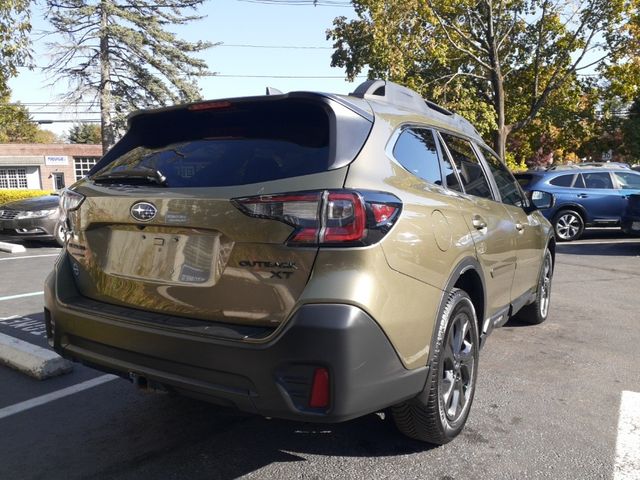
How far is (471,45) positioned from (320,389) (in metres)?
17.5

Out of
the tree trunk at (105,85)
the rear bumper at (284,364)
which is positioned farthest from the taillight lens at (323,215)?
the tree trunk at (105,85)

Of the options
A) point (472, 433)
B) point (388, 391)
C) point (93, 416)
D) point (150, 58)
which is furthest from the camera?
point (150, 58)

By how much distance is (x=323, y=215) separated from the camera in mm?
2287

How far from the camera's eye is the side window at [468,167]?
11.9 feet

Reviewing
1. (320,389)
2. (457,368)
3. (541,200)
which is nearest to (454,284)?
(457,368)

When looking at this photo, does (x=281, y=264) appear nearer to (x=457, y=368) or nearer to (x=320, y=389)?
(x=320, y=389)

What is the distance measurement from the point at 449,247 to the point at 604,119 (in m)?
23.4

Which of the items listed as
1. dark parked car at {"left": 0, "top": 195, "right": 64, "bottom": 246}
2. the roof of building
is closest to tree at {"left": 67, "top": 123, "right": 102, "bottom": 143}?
the roof of building

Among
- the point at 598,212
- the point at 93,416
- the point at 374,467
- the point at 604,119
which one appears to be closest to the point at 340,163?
the point at 374,467

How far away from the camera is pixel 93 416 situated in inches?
134

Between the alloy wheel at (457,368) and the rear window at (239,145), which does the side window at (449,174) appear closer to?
the alloy wheel at (457,368)

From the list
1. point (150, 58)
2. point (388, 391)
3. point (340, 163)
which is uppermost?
point (150, 58)

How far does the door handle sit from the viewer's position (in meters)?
3.36

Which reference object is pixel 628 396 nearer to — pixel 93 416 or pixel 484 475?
pixel 484 475
